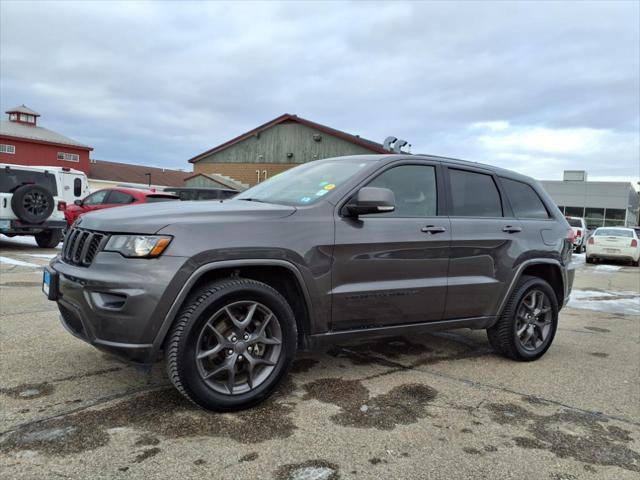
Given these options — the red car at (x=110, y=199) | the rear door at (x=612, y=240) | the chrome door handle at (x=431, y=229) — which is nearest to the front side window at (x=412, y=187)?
the chrome door handle at (x=431, y=229)

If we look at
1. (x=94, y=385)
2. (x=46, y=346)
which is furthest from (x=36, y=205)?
(x=94, y=385)

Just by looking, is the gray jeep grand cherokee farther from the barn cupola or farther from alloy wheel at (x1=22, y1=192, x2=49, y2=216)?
the barn cupola

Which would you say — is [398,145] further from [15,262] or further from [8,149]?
[8,149]

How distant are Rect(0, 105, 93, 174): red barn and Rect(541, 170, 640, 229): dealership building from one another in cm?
3850

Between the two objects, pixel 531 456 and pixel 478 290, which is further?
pixel 478 290

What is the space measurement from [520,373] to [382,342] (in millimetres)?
1271

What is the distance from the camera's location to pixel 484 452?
2.90m

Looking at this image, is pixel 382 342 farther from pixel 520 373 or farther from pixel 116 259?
pixel 116 259

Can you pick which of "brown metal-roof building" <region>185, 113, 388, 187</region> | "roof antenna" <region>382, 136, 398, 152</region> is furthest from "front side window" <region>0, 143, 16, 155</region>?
"roof antenna" <region>382, 136, 398, 152</region>

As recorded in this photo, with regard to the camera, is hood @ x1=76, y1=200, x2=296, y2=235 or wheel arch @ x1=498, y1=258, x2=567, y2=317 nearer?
hood @ x1=76, y1=200, x2=296, y2=235

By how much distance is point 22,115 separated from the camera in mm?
42594

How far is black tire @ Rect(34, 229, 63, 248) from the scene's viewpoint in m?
12.6

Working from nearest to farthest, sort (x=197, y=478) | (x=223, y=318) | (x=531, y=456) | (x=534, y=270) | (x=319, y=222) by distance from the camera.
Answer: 1. (x=197, y=478)
2. (x=531, y=456)
3. (x=223, y=318)
4. (x=319, y=222)
5. (x=534, y=270)

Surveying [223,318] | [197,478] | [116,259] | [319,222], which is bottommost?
[197,478]
